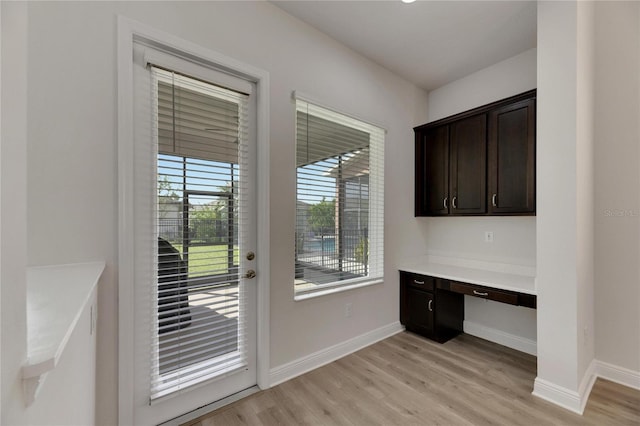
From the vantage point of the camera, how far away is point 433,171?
3.34 metres

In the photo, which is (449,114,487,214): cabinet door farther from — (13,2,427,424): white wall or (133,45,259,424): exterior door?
(133,45,259,424): exterior door

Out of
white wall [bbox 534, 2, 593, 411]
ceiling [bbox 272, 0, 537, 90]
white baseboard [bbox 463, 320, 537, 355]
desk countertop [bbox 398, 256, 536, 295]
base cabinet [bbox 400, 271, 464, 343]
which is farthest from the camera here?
base cabinet [bbox 400, 271, 464, 343]

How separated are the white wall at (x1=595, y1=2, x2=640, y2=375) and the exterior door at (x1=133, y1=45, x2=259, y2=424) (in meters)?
2.96

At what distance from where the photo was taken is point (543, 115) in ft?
6.88

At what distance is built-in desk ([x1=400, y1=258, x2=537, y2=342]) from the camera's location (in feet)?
8.46

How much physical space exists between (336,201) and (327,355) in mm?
1430

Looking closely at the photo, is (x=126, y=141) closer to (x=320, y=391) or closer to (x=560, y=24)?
(x=320, y=391)

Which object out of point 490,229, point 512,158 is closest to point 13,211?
point 512,158

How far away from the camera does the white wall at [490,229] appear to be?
2.82 m

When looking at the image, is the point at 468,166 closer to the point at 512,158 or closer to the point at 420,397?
the point at 512,158

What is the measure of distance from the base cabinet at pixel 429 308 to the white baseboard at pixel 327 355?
0.22m

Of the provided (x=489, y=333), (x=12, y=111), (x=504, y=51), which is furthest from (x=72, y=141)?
(x=489, y=333)

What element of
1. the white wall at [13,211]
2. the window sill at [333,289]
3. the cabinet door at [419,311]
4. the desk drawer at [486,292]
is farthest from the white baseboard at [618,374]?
the white wall at [13,211]

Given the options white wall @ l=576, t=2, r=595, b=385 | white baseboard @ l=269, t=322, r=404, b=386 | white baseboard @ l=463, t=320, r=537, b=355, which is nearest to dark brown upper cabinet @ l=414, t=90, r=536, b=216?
white wall @ l=576, t=2, r=595, b=385
